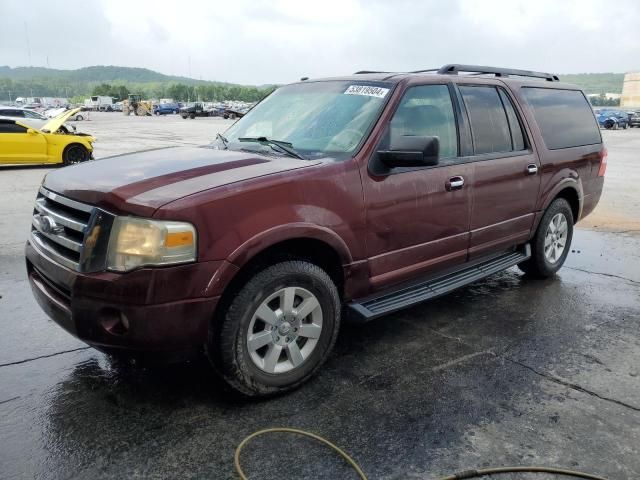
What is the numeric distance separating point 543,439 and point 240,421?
5.22ft

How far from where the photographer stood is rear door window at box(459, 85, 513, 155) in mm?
4367

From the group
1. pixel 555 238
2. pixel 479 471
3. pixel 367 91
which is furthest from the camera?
pixel 555 238

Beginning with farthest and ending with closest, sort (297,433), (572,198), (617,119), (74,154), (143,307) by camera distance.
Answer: (617,119) < (74,154) < (572,198) < (297,433) < (143,307)

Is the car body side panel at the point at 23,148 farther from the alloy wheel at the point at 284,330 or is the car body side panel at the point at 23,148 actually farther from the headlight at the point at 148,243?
the alloy wheel at the point at 284,330

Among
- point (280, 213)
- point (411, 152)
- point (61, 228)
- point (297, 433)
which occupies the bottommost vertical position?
point (297, 433)

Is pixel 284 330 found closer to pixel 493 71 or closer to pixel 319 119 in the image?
pixel 319 119

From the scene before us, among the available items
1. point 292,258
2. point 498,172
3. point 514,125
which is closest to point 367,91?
point 498,172

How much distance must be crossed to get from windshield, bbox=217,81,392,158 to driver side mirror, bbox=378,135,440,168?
23 cm

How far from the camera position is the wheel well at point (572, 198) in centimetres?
551

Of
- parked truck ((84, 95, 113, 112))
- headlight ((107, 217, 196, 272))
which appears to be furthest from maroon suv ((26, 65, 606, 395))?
parked truck ((84, 95, 113, 112))

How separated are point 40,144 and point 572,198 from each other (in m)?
13.3

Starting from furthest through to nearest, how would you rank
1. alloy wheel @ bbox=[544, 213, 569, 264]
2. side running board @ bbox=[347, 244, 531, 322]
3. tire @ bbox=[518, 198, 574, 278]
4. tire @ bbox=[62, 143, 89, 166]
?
1. tire @ bbox=[62, 143, 89, 166]
2. alloy wheel @ bbox=[544, 213, 569, 264]
3. tire @ bbox=[518, 198, 574, 278]
4. side running board @ bbox=[347, 244, 531, 322]

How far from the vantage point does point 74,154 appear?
15.2 meters

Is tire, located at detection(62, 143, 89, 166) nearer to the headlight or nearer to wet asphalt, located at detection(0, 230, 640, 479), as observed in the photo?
wet asphalt, located at detection(0, 230, 640, 479)
